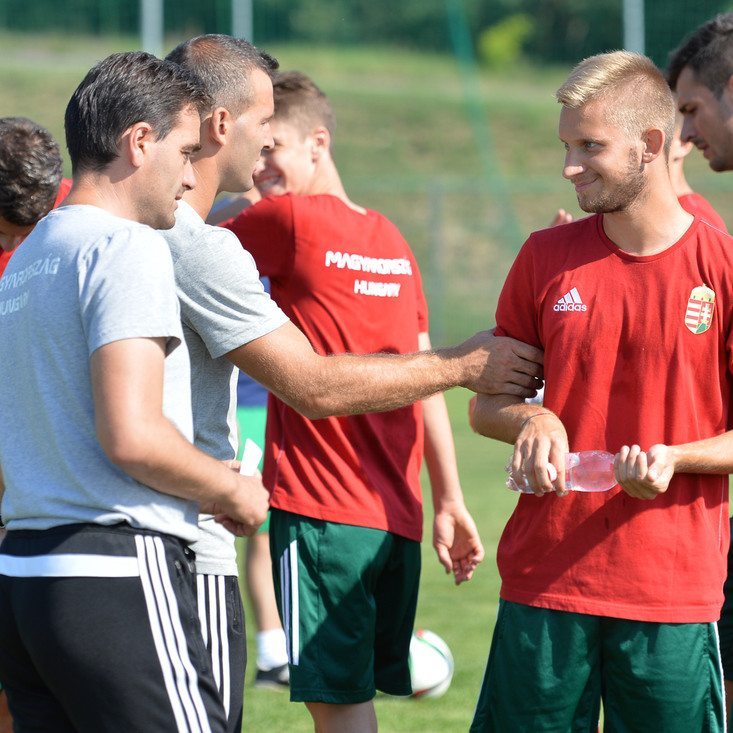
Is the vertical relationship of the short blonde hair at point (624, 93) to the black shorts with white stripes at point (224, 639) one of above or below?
above

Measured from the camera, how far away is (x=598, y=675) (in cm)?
344

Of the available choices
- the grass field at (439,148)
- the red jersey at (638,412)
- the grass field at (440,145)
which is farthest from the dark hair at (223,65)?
the grass field at (440,145)

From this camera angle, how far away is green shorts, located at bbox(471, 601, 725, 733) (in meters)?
3.33

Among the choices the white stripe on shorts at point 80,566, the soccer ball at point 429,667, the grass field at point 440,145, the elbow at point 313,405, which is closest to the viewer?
the white stripe on shorts at point 80,566

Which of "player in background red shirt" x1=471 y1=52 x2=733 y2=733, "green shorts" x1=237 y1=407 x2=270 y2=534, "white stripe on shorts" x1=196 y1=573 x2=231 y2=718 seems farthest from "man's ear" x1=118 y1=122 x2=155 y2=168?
"green shorts" x1=237 y1=407 x2=270 y2=534

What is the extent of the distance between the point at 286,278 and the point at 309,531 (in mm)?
914

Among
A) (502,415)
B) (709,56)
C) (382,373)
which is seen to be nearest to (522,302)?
(502,415)

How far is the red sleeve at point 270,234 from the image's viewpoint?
4.39 metres

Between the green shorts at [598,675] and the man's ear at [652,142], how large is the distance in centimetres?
130

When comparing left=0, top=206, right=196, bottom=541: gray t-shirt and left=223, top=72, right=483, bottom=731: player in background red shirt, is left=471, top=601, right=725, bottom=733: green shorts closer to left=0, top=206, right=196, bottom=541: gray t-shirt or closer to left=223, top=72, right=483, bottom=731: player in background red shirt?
left=223, top=72, right=483, bottom=731: player in background red shirt

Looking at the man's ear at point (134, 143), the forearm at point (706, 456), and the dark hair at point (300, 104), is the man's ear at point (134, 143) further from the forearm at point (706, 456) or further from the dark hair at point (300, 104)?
the dark hair at point (300, 104)

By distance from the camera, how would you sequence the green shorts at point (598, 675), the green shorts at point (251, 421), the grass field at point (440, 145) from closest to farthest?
the green shorts at point (598, 675)
the green shorts at point (251, 421)
the grass field at point (440, 145)

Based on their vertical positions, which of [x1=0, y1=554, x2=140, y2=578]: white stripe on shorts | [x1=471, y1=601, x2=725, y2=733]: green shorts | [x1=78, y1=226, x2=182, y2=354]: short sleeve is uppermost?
[x1=78, y1=226, x2=182, y2=354]: short sleeve

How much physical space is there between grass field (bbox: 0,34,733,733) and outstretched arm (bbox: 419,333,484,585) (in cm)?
1128
